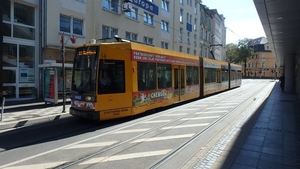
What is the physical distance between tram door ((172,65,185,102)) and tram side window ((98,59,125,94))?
14.3 ft

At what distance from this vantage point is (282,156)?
16.4ft

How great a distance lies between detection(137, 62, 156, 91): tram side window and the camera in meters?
9.59

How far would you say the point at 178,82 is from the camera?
12828mm

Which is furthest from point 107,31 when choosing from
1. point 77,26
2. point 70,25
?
point 70,25

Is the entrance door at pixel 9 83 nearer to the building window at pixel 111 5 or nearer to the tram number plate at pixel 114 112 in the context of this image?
the tram number plate at pixel 114 112

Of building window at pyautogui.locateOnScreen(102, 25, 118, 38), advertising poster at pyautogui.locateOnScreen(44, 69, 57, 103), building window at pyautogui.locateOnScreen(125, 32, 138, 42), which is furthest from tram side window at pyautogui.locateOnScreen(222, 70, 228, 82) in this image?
advertising poster at pyautogui.locateOnScreen(44, 69, 57, 103)

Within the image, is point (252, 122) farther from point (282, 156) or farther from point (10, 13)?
point (10, 13)

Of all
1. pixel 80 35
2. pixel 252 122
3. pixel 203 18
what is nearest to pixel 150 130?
pixel 252 122

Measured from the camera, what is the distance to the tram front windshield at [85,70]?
8062mm

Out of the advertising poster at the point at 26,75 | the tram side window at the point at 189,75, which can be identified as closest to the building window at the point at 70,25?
the advertising poster at the point at 26,75

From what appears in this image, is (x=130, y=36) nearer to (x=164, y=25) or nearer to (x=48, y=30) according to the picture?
(x=164, y=25)

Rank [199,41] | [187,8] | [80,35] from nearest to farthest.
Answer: [80,35] < [187,8] < [199,41]

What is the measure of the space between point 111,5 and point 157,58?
11.9 metres

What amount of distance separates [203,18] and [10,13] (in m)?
37.3
